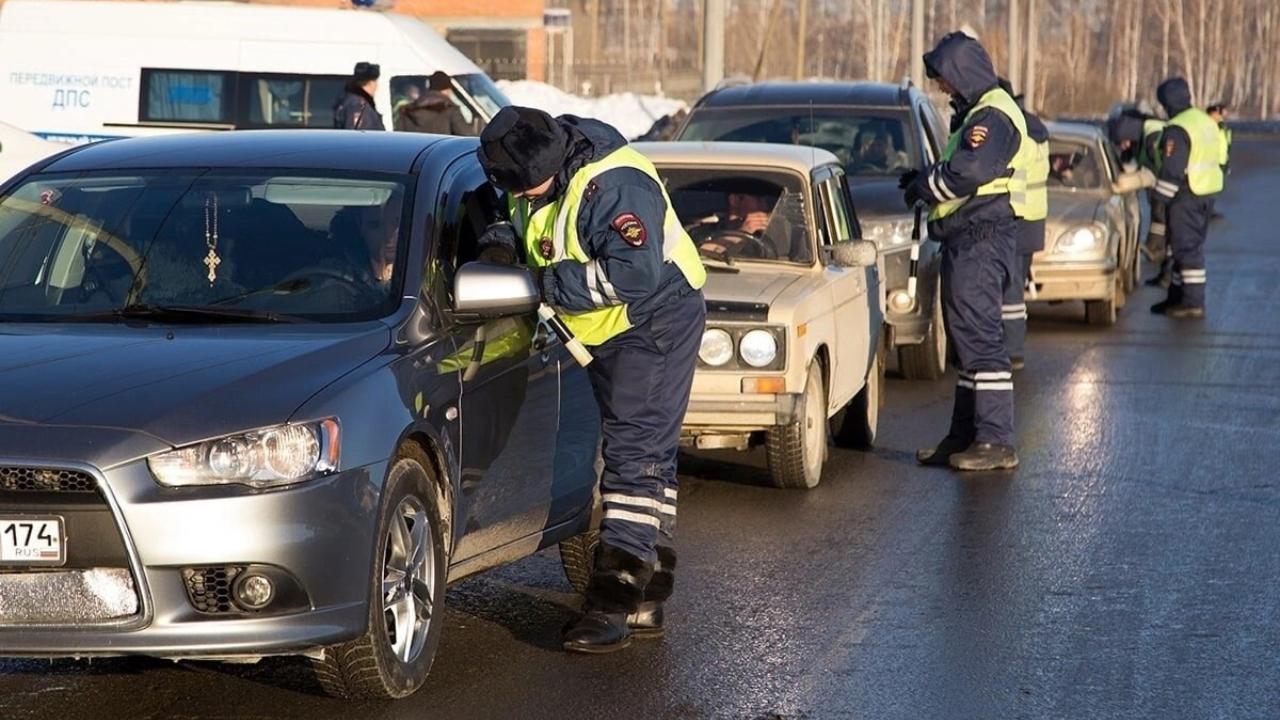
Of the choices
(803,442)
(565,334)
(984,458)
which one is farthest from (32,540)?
(984,458)

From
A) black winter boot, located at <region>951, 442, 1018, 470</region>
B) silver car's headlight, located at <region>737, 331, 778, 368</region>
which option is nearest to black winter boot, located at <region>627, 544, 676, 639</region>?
silver car's headlight, located at <region>737, 331, 778, 368</region>

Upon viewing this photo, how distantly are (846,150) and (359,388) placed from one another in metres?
9.55

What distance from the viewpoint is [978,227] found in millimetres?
10695

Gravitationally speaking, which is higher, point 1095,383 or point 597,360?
point 597,360

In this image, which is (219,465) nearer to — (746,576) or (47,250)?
(47,250)

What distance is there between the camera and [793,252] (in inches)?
414

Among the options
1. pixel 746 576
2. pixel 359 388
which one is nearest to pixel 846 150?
pixel 746 576

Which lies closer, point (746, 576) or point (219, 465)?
point (219, 465)

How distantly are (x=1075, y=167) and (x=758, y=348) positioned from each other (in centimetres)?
991

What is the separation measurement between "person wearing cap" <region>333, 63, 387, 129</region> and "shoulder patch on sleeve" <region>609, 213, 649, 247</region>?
10.8 m

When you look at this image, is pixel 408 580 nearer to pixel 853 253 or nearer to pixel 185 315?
pixel 185 315

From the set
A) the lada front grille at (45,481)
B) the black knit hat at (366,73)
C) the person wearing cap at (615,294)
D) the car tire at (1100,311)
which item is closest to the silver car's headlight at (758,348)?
the person wearing cap at (615,294)

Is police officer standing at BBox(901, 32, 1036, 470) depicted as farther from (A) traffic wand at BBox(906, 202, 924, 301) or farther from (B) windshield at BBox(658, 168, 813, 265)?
(B) windshield at BBox(658, 168, 813, 265)

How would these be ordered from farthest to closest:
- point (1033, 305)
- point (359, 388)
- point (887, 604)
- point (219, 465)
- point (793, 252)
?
point (1033, 305) < point (793, 252) < point (887, 604) < point (359, 388) < point (219, 465)
